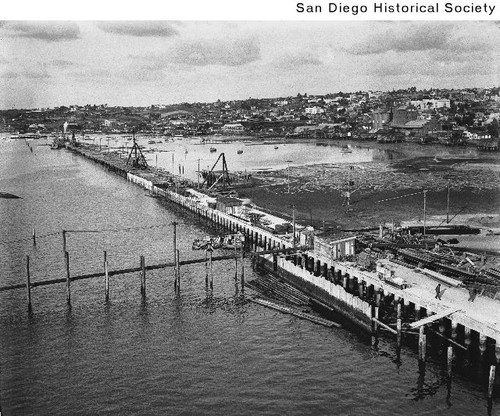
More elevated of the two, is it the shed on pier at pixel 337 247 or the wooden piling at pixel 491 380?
the shed on pier at pixel 337 247

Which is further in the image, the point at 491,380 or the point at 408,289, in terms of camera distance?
the point at 408,289

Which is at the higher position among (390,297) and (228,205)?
(228,205)

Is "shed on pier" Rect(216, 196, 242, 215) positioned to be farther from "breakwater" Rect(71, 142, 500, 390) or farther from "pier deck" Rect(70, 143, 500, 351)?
→ "breakwater" Rect(71, 142, 500, 390)

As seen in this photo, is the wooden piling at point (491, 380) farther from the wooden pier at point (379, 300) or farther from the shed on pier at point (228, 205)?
the shed on pier at point (228, 205)

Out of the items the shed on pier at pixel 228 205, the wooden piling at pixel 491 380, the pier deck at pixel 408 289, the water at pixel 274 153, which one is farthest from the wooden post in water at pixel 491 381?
the water at pixel 274 153

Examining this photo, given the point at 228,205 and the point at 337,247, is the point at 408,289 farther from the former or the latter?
the point at 228,205

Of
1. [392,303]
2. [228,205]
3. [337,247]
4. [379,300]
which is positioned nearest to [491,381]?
[392,303]
